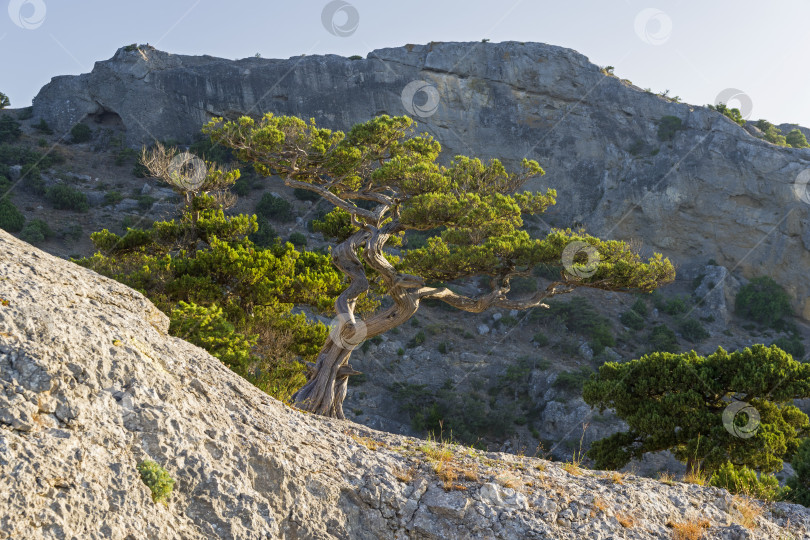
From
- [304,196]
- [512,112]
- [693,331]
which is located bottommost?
[693,331]

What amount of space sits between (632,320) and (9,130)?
42.8m

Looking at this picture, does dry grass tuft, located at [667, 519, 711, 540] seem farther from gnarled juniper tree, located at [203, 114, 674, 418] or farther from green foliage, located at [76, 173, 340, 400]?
green foliage, located at [76, 173, 340, 400]

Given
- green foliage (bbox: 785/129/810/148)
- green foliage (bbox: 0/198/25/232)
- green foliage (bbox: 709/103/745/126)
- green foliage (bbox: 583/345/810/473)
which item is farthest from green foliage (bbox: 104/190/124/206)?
green foliage (bbox: 785/129/810/148)

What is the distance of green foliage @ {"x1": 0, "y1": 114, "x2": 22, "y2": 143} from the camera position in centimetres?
4088

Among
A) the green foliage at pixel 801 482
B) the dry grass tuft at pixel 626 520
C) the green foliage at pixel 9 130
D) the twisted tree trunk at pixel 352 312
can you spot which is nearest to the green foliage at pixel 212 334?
the twisted tree trunk at pixel 352 312

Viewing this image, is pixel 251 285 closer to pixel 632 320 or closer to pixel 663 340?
pixel 663 340

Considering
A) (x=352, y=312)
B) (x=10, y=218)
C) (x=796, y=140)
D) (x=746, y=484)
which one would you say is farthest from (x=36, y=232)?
(x=796, y=140)

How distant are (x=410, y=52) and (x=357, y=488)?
45.5 m

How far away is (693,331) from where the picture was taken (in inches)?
1249

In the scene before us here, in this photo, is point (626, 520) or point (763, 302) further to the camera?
point (763, 302)

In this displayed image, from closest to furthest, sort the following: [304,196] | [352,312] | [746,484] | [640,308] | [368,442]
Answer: [368,442], [746,484], [352,312], [640,308], [304,196]

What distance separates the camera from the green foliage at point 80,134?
143 ft

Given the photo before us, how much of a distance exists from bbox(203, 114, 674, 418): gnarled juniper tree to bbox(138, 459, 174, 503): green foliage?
7.01m

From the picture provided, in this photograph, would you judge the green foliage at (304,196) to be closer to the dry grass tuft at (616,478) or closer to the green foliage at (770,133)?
the green foliage at (770,133)
